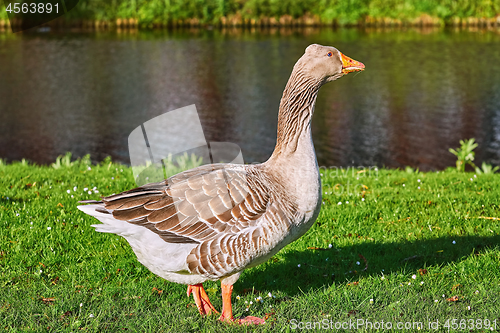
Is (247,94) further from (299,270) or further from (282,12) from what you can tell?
(282,12)

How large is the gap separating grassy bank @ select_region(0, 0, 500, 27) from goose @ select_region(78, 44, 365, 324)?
44.2 meters

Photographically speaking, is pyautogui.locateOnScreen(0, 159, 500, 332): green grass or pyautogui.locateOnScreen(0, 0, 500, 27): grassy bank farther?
pyautogui.locateOnScreen(0, 0, 500, 27): grassy bank

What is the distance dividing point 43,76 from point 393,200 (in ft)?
78.2

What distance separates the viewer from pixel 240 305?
489cm

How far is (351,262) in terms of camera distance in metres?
5.65

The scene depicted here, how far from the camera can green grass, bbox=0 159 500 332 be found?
4.52m

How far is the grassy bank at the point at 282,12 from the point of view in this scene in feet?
149

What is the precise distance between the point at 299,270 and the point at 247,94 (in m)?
18.6

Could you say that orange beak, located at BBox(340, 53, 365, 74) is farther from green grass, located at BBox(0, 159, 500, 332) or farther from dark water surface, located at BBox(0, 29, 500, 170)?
dark water surface, located at BBox(0, 29, 500, 170)

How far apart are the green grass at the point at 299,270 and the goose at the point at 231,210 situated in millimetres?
614

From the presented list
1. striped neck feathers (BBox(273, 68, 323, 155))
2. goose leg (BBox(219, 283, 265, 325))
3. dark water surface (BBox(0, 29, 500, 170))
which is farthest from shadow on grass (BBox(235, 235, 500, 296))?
dark water surface (BBox(0, 29, 500, 170))

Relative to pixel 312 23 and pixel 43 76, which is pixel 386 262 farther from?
pixel 312 23

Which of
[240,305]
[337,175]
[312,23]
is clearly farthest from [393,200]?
[312,23]

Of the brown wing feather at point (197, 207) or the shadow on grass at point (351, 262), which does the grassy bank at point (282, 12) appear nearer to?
the shadow on grass at point (351, 262)
